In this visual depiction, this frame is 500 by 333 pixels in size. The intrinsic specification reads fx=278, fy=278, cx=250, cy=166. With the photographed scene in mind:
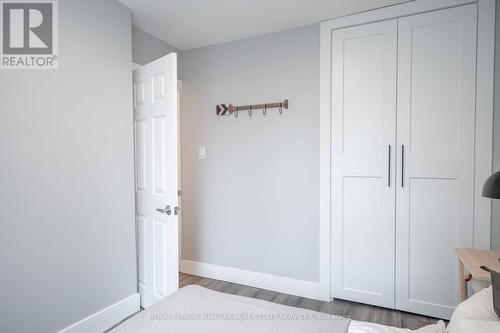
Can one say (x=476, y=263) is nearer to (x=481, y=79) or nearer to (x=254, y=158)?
(x=481, y=79)

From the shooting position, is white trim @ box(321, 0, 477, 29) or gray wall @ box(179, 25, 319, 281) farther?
gray wall @ box(179, 25, 319, 281)

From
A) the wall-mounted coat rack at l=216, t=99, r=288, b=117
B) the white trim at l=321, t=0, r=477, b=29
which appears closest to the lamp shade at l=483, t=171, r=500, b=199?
the white trim at l=321, t=0, r=477, b=29

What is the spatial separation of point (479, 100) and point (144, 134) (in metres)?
2.61

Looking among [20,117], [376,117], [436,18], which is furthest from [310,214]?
[20,117]

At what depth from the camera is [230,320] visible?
115cm

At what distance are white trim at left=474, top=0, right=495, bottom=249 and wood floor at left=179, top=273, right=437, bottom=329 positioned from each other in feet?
2.50

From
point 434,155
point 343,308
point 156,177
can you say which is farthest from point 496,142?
point 156,177

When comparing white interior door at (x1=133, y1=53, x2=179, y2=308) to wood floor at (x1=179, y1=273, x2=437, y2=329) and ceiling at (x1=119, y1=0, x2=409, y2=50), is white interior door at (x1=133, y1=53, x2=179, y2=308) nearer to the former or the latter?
ceiling at (x1=119, y1=0, x2=409, y2=50)

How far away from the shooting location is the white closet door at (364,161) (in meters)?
2.29

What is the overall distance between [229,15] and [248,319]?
2291mm

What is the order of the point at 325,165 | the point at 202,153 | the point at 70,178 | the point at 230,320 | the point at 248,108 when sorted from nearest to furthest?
the point at 230,320, the point at 70,178, the point at 325,165, the point at 248,108, the point at 202,153

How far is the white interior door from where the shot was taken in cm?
211

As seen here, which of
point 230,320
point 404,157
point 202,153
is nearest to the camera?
point 230,320

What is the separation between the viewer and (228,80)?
116 inches
